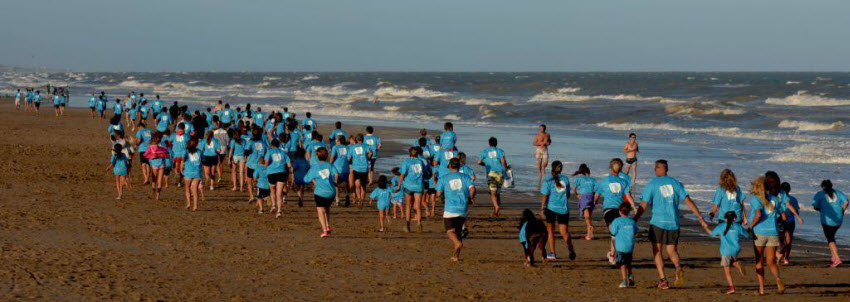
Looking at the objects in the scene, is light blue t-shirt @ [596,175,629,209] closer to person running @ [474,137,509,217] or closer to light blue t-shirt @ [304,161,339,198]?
light blue t-shirt @ [304,161,339,198]

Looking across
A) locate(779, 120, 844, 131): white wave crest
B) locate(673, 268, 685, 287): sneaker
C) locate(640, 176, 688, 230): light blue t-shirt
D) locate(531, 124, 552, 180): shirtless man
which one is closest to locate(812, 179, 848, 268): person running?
locate(673, 268, 685, 287): sneaker

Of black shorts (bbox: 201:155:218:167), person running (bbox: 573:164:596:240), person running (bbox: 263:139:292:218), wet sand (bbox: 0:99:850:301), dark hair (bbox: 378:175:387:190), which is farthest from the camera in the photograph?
black shorts (bbox: 201:155:218:167)

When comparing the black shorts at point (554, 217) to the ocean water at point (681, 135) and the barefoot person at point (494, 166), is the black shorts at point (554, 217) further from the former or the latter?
the ocean water at point (681, 135)

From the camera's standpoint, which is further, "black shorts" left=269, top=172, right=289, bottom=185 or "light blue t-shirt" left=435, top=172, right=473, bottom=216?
"black shorts" left=269, top=172, right=289, bottom=185

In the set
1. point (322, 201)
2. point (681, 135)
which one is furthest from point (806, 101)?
point (322, 201)

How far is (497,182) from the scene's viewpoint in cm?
1558

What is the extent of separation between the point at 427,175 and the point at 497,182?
1575mm

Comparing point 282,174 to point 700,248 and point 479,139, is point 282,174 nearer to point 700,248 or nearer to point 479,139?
point 700,248

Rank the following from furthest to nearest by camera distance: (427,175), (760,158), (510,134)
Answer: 1. (510,134)
2. (760,158)
3. (427,175)

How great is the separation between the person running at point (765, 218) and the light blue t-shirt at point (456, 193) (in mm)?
3354

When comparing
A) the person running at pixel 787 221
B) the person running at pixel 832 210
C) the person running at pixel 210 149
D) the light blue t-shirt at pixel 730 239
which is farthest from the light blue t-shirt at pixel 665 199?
the person running at pixel 210 149

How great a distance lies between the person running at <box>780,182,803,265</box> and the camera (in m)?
11.2

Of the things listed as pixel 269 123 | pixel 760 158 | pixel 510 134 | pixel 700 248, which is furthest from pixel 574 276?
pixel 510 134

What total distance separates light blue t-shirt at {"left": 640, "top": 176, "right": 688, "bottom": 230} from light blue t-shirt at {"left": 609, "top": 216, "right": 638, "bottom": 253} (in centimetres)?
30
